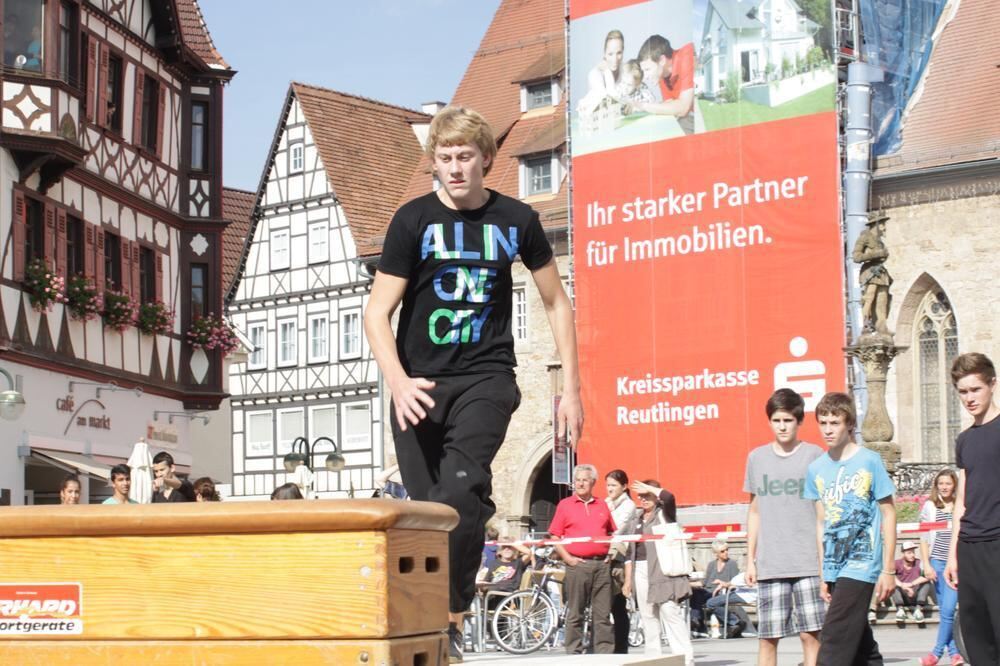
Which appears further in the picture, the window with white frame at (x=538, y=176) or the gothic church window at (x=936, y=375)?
the window with white frame at (x=538, y=176)

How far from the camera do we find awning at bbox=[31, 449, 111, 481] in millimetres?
25734

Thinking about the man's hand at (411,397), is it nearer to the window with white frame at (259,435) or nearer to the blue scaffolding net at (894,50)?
the blue scaffolding net at (894,50)

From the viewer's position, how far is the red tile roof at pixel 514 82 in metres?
42.4

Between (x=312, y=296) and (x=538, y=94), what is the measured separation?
27.3ft

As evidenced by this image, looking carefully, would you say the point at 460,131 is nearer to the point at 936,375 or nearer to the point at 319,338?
the point at 936,375

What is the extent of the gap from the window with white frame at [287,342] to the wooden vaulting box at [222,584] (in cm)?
4315

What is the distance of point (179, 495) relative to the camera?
1262 cm

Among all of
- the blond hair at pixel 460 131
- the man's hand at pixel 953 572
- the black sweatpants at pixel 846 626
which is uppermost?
the blond hair at pixel 460 131

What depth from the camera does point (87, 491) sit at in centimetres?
2803

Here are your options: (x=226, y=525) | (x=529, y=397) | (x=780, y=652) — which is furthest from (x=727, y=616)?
(x=529, y=397)

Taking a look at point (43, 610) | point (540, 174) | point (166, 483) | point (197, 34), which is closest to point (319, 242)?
point (540, 174)

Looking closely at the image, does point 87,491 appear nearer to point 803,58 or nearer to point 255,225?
point 803,58

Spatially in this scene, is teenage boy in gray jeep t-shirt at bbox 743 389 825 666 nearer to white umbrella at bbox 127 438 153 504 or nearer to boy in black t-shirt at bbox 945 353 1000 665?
boy in black t-shirt at bbox 945 353 1000 665

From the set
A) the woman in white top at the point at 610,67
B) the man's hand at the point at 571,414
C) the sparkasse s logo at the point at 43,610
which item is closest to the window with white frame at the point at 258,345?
the woman in white top at the point at 610,67
